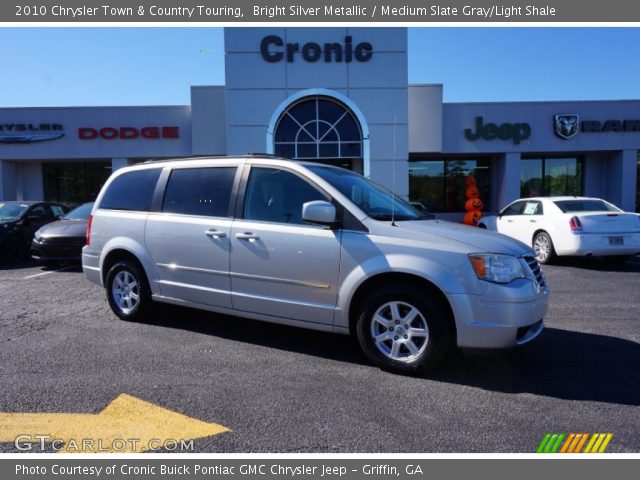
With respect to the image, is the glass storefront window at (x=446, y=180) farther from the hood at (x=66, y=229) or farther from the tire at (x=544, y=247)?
the hood at (x=66, y=229)

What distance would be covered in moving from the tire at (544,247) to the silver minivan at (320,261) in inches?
242

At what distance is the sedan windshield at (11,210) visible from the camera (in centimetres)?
1130

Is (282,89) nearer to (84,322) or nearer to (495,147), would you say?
(495,147)

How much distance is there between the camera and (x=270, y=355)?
4.41 m

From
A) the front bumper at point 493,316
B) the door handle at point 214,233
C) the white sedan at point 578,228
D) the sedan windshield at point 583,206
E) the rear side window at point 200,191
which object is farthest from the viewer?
the sedan windshield at point 583,206

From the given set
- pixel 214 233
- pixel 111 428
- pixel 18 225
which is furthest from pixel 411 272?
pixel 18 225

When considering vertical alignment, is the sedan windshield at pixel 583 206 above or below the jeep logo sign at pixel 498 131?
below

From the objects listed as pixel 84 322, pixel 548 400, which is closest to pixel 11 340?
pixel 84 322

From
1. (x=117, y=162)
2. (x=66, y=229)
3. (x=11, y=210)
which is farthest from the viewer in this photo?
(x=117, y=162)

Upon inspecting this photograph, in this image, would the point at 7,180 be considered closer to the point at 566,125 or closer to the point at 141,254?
the point at 141,254

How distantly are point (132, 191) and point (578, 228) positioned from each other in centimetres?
815

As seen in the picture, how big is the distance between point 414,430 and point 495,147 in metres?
19.2

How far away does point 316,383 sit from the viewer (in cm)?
374

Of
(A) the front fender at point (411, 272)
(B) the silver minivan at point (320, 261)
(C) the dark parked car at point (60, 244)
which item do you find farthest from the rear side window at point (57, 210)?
(A) the front fender at point (411, 272)
